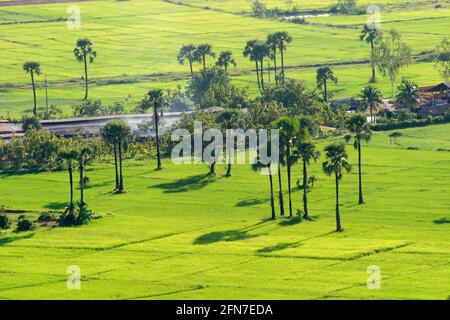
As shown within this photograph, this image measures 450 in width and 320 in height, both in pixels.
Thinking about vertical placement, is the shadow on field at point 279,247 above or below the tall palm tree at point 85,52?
below

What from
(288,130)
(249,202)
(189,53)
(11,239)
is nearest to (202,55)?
(189,53)

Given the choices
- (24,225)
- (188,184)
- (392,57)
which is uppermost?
(392,57)

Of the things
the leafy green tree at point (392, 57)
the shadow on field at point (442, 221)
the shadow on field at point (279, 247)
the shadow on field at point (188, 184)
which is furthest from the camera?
the leafy green tree at point (392, 57)

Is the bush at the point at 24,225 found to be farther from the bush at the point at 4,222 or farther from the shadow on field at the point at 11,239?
the shadow on field at the point at 11,239

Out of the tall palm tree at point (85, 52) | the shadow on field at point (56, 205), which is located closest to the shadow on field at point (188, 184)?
the shadow on field at point (56, 205)

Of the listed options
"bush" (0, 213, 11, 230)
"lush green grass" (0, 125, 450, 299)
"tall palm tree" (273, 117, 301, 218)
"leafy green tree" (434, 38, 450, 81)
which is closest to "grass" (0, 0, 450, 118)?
"leafy green tree" (434, 38, 450, 81)

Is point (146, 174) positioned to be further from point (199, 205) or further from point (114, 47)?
point (114, 47)

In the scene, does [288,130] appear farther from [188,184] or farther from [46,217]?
[46,217]
